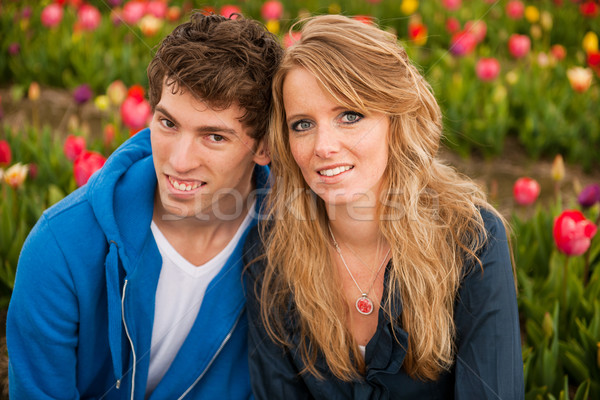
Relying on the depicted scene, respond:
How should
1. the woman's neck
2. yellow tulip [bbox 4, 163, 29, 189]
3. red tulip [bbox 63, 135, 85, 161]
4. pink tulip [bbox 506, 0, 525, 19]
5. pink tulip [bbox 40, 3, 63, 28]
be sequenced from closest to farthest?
the woman's neck → yellow tulip [bbox 4, 163, 29, 189] → red tulip [bbox 63, 135, 85, 161] → pink tulip [bbox 40, 3, 63, 28] → pink tulip [bbox 506, 0, 525, 19]

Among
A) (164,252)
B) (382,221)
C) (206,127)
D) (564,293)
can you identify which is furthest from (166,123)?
(564,293)

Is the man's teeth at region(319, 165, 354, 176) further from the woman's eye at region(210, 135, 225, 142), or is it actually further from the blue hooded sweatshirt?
the blue hooded sweatshirt

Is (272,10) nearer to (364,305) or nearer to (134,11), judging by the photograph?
(134,11)

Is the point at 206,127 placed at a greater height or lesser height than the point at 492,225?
greater

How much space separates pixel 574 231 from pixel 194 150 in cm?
155

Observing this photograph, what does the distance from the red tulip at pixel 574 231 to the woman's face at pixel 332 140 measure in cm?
93

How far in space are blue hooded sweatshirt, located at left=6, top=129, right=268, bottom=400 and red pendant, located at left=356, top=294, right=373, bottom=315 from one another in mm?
450

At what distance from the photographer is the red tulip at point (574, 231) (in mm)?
2275

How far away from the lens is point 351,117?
181cm

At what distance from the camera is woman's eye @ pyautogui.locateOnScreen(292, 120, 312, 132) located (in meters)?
1.86

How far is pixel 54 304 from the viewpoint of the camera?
1841mm

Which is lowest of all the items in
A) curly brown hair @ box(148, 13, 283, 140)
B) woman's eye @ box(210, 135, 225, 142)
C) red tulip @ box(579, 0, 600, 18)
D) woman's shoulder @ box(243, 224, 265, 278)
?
woman's shoulder @ box(243, 224, 265, 278)

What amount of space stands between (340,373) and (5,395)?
143cm

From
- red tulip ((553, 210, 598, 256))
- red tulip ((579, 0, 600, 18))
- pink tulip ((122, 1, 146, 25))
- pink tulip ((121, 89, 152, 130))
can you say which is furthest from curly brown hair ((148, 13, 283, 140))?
red tulip ((579, 0, 600, 18))
